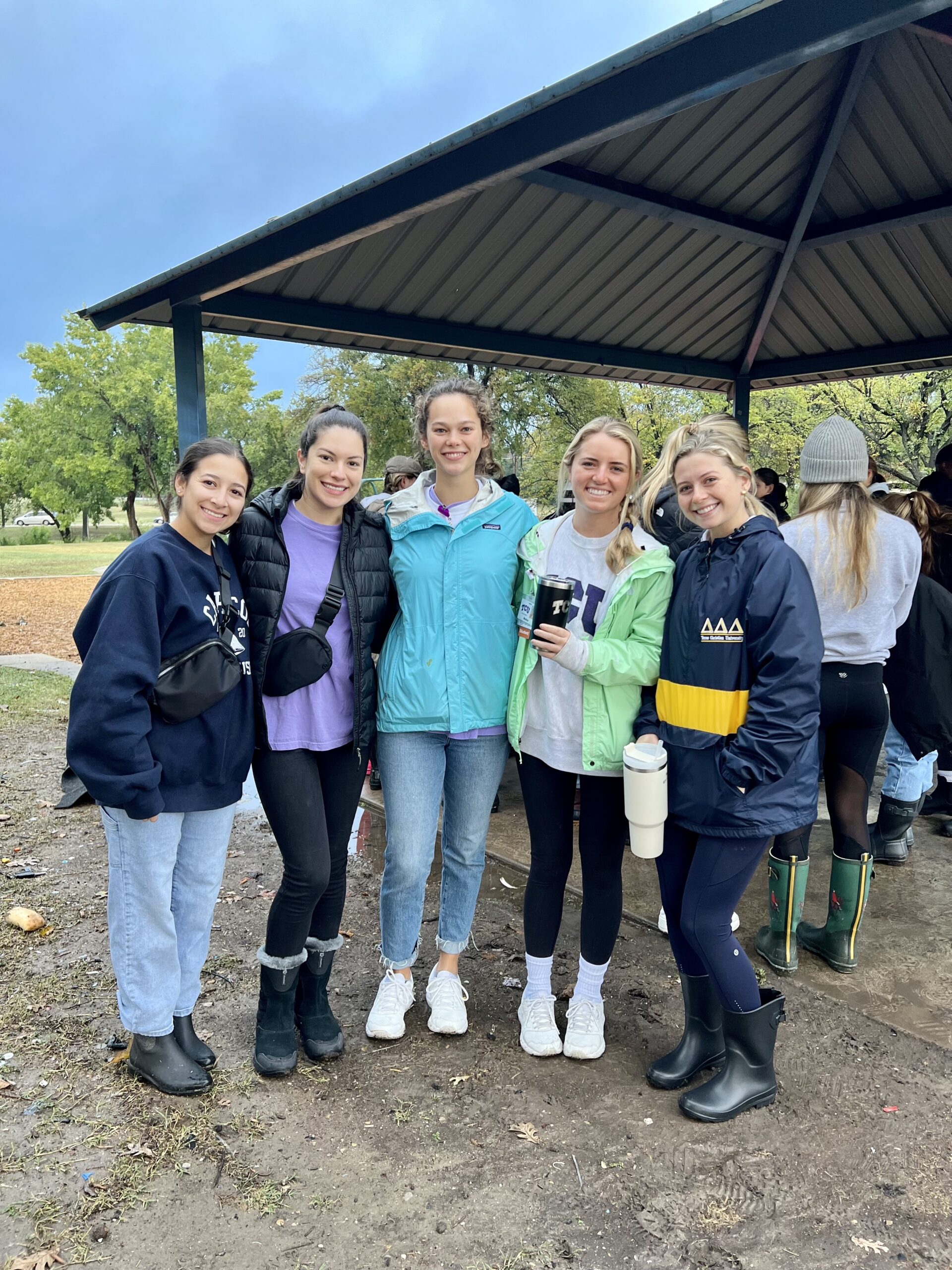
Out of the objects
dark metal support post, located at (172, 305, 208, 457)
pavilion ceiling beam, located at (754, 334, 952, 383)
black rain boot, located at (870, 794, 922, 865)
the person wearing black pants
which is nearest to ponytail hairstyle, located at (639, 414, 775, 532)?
the person wearing black pants

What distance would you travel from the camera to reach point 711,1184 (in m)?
2.48

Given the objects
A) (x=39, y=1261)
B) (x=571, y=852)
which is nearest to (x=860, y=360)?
(x=571, y=852)

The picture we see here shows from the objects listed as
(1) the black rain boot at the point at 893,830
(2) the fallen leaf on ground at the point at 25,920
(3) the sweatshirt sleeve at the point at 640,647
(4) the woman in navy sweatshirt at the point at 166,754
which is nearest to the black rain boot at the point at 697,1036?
(3) the sweatshirt sleeve at the point at 640,647

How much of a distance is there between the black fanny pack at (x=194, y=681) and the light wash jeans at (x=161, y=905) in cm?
34

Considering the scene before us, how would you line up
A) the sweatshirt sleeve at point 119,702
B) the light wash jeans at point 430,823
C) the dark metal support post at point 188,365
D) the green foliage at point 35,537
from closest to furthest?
1. the sweatshirt sleeve at point 119,702
2. the light wash jeans at point 430,823
3. the dark metal support post at point 188,365
4. the green foliage at point 35,537

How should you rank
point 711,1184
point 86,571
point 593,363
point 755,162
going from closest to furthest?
point 711,1184, point 755,162, point 593,363, point 86,571

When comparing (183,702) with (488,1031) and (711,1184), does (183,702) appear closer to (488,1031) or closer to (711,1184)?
(488,1031)

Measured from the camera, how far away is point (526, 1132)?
271 centimetres

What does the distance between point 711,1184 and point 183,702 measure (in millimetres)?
1975

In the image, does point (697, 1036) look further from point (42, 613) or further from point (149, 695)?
point (42, 613)

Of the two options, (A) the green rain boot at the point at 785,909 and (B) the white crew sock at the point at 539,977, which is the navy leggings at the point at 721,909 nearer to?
(B) the white crew sock at the point at 539,977

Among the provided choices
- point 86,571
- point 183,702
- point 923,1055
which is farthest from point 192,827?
point 86,571

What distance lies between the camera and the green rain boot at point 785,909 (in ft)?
11.7

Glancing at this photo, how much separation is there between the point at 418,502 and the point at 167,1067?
2.00 m
